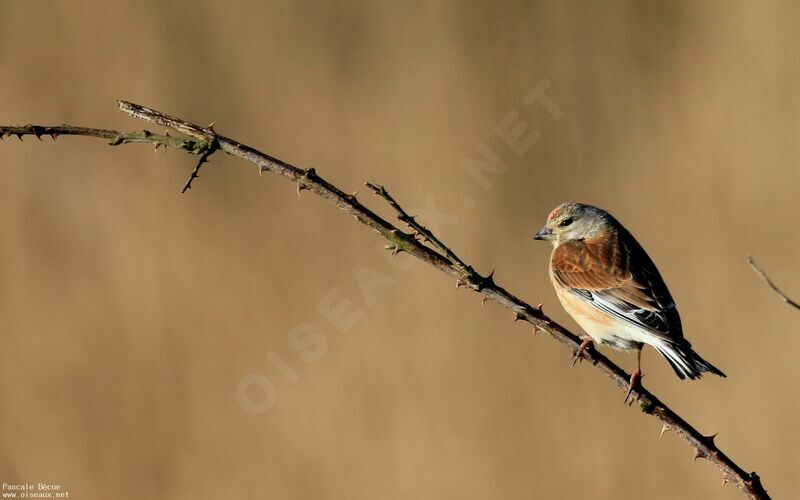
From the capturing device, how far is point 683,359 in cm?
367

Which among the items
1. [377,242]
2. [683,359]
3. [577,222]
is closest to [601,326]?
[683,359]

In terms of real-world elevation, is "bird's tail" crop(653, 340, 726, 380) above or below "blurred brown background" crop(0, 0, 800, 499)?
below

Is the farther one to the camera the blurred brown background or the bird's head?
the blurred brown background

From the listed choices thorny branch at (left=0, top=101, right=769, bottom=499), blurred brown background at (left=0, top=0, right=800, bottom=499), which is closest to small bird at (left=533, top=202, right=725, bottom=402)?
thorny branch at (left=0, top=101, right=769, bottom=499)

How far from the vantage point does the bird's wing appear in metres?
4.09

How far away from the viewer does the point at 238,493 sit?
6648mm

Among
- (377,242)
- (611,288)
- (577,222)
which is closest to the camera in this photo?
(611,288)

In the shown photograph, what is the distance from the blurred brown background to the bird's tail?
2722 millimetres

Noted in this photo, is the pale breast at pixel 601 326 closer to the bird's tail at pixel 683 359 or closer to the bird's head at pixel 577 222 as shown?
the bird's tail at pixel 683 359

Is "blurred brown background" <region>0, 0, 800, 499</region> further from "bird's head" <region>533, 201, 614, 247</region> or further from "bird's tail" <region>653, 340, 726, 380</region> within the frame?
"bird's tail" <region>653, 340, 726, 380</region>

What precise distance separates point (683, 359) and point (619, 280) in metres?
0.85

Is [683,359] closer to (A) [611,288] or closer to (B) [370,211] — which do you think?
(A) [611,288]

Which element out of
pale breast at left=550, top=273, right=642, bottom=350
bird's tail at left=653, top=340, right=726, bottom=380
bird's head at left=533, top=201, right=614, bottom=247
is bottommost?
bird's tail at left=653, top=340, right=726, bottom=380

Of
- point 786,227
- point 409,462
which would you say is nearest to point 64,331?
point 409,462
